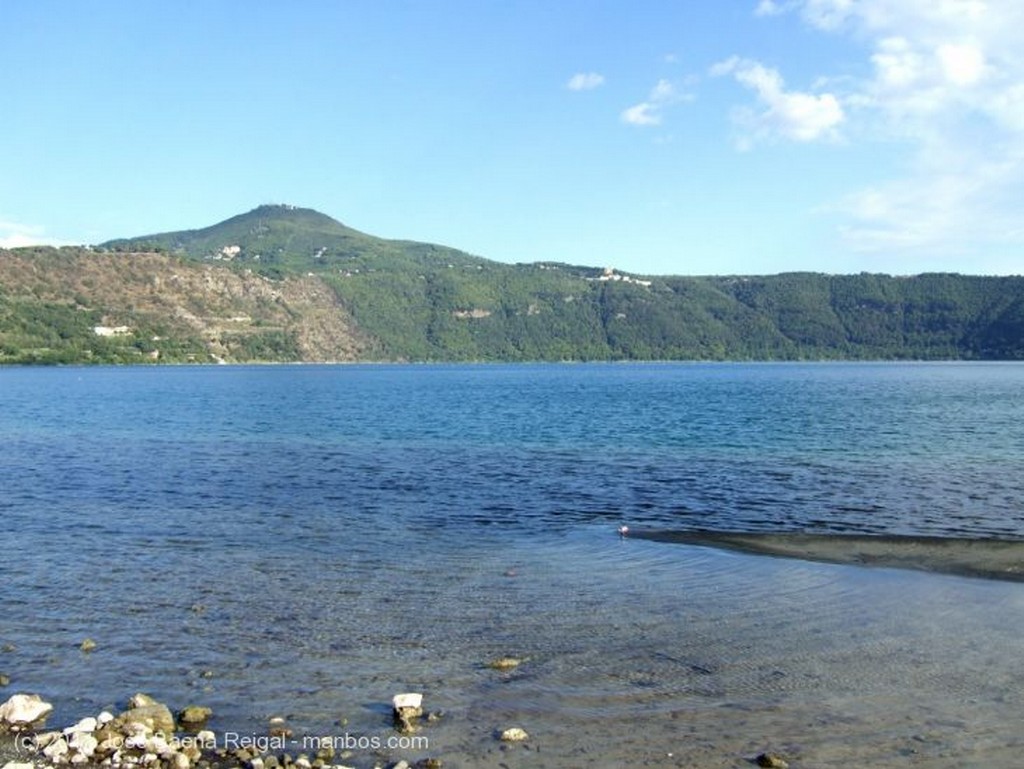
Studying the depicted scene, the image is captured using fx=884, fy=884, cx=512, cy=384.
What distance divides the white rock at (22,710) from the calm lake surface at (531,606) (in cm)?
26

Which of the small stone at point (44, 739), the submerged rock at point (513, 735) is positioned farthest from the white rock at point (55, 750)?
the submerged rock at point (513, 735)

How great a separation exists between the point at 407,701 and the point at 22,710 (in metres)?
5.06

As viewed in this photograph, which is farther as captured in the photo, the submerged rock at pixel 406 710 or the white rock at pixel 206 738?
the submerged rock at pixel 406 710

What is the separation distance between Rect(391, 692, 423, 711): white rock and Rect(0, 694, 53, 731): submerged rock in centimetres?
471

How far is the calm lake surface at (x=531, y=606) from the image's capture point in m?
12.0

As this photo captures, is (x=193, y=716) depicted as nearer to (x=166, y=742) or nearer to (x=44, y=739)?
(x=166, y=742)

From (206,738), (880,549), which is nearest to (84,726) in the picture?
(206,738)

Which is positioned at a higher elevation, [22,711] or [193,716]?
[22,711]

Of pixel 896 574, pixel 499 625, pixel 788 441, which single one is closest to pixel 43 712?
pixel 499 625

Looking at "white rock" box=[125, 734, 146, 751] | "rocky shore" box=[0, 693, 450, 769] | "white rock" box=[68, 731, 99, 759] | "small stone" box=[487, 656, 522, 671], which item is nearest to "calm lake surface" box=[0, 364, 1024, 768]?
"small stone" box=[487, 656, 522, 671]

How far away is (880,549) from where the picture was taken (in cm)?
2330

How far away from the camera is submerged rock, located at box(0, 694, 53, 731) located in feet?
37.9

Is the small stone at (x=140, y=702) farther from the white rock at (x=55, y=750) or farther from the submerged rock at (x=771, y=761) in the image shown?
the submerged rock at (x=771, y=761)

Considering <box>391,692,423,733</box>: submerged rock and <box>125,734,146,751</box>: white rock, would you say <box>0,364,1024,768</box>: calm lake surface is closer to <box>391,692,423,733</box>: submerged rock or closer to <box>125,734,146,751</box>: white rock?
<box>391,692,423,733</box>: submerged rock
